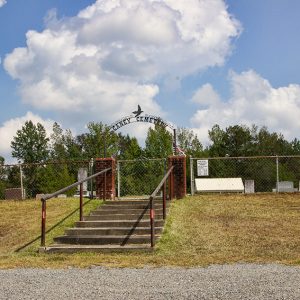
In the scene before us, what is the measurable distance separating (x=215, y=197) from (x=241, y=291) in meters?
10.5

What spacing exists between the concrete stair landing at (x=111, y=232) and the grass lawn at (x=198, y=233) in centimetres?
29

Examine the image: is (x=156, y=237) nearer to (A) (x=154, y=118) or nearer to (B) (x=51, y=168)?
(A) (x=154, y=118)

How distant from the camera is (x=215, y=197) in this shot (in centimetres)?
1673

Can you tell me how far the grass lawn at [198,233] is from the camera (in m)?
9.12

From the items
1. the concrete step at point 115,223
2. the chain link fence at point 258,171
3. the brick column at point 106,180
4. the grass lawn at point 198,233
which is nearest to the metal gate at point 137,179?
the chain link fence at point 258,171

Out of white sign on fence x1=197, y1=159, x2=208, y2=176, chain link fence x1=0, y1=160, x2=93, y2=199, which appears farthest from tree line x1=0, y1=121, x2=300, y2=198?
white sign on fence x1=197, y1=159, x2=208, y2=176

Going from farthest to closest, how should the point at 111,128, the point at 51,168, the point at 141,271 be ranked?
1. the point at 51,168
2. the point at 111,128
3. the point at 141,271

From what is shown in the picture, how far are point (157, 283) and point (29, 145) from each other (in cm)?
5661

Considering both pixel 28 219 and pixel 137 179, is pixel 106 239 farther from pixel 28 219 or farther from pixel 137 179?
pixel 137 179

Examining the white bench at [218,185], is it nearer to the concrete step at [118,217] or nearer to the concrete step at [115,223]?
the concrete step at [118,217]

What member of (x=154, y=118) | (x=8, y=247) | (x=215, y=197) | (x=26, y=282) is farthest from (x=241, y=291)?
(x=154, y=118)

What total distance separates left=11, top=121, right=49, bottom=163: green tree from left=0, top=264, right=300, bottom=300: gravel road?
54430 mm

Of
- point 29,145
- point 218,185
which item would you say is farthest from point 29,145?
point 218,185

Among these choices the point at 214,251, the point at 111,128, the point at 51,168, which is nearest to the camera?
the point at 214,251
